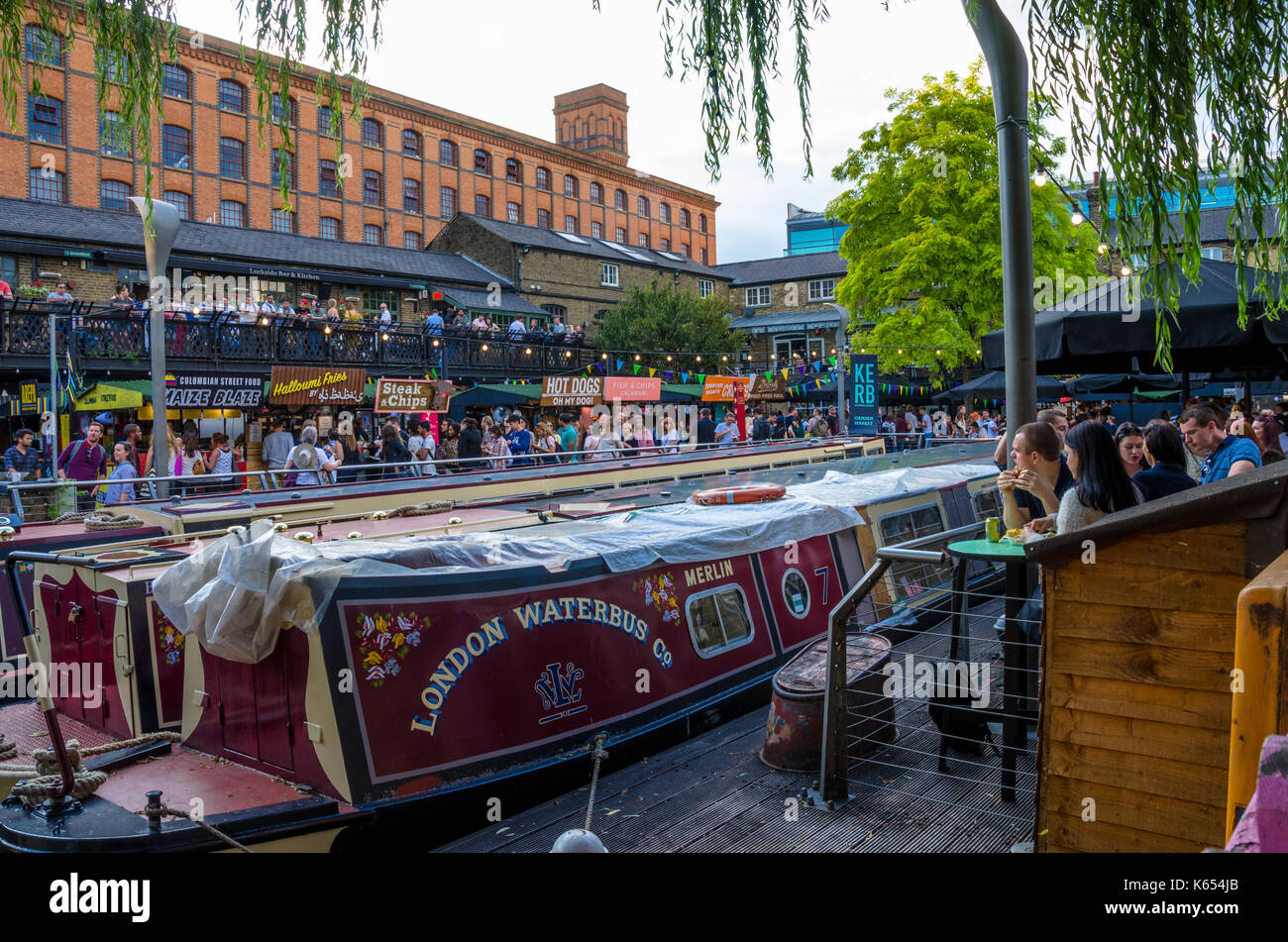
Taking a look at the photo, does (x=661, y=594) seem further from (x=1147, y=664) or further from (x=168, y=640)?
(x=1147, y=664)

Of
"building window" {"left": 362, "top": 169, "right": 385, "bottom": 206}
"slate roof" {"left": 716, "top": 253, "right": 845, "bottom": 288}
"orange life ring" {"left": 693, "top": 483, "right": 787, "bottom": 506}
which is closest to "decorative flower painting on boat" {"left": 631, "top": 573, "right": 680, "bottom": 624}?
"orange life ring" {"left": 693, "top": 483, "right": 787, "bottom": 506}

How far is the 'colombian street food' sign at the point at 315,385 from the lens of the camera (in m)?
19.8

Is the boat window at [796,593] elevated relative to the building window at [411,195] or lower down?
lower down

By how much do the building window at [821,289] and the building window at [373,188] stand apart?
74.3ft

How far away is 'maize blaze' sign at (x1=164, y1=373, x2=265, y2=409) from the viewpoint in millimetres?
18750

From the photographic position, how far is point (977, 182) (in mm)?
23422

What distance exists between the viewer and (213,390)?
773 inches

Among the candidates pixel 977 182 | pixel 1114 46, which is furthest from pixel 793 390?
pixel 1114 46

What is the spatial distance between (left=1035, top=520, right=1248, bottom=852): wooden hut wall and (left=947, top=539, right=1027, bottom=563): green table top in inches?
33.6

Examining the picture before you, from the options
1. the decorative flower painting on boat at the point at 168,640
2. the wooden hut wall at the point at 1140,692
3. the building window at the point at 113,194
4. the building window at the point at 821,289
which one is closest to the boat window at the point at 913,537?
the wooden hut wall at the point at 1140,692

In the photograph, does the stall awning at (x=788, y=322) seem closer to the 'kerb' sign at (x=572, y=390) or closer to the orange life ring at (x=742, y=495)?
the 'kerb' sign at (x=572, y=390)
